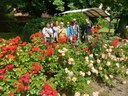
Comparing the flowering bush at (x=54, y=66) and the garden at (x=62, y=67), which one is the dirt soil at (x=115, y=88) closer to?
the garden at (x=62, y=67)

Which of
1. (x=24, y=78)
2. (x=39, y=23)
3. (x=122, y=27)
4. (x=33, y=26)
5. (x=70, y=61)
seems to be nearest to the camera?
(x=24, y=78)

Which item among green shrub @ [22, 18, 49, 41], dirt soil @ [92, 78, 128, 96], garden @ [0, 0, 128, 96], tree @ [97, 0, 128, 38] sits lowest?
tree @ [97, 0, 128, 38]

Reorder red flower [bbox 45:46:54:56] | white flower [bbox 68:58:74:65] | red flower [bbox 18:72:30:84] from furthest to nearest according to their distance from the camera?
white flower [bbox 68:58:74:65] → red flower [bbox 45:46:54:56] → red flower [bbox 18:72:30:84]

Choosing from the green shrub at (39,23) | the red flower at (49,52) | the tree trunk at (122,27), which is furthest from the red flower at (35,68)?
the tree trunk at (122,27)

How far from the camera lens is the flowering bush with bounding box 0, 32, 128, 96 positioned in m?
6.60

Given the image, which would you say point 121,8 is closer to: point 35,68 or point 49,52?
point 49,52

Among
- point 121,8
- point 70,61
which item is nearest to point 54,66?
point 70,61

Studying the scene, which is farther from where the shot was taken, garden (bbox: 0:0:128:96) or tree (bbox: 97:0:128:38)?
tree (bbox: 97:0:128:38)

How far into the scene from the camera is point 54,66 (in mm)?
7719

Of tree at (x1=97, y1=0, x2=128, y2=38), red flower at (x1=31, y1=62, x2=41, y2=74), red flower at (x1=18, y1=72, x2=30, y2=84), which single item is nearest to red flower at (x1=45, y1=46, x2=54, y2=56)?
red flower at (x1=31, y1=62, x2=41, y2=74)

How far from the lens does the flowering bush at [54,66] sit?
6.60 m

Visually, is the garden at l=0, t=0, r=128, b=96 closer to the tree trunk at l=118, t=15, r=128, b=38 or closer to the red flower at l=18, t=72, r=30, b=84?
the red flower at l=18, t=72, r=30, b=84

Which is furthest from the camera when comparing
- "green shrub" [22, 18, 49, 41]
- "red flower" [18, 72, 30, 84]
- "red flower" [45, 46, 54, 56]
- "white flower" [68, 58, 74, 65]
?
"green shrub" [22, 18, 49, 41]

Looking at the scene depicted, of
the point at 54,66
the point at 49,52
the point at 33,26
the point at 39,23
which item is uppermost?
the point at 49,52
